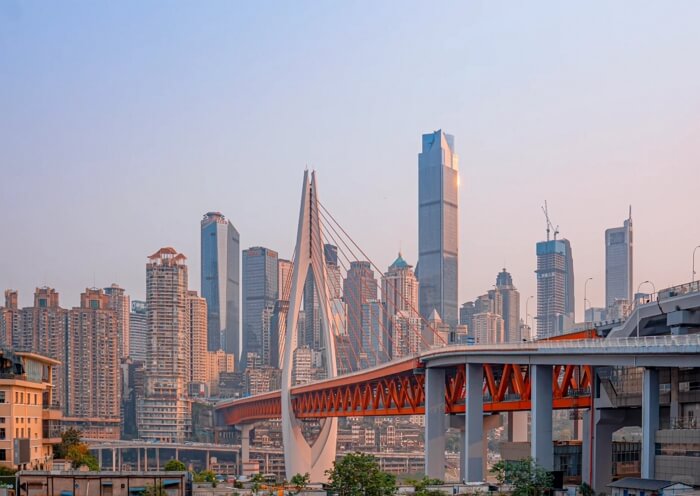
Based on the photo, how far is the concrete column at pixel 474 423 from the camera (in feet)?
190

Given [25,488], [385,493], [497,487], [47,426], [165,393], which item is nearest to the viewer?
[25,488]

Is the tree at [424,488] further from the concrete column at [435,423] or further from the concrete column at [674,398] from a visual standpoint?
the concrete column at [435,423]

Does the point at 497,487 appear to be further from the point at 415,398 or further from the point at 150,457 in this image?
the point at 150,457

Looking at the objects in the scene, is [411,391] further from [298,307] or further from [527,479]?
[527,479]

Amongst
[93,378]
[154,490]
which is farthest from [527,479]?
[93,378]

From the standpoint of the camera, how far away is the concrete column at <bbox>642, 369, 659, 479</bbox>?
4338cm

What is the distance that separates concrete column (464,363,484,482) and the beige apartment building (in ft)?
71.3

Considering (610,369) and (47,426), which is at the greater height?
(610,369)

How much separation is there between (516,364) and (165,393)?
147m

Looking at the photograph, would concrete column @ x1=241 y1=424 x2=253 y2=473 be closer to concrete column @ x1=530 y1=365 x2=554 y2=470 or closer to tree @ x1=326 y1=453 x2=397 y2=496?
concrete column @ x1=530 y1=365 x2=554 y2=470

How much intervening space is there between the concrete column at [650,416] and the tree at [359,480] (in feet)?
33.7

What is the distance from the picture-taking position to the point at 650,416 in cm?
4369

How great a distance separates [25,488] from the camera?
4025cm

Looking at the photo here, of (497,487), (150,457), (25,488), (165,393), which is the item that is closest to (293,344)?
(497,487)
